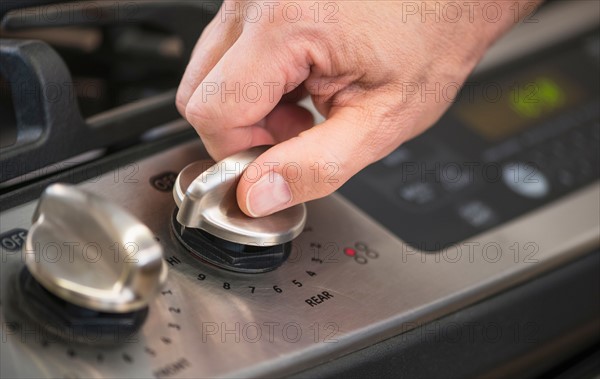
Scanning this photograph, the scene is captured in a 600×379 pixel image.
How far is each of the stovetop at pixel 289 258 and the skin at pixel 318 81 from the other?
5 cm

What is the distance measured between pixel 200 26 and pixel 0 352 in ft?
1.32

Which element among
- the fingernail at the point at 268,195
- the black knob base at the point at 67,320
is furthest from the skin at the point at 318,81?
the black knob base at the point at 67,320

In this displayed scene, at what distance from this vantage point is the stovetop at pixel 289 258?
428 millimetres

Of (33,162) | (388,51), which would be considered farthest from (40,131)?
(388,51)

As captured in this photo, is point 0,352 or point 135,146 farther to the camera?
point 135,146

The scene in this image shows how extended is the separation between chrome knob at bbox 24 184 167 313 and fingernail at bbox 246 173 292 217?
0.08 metres

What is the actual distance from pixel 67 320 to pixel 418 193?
13.3 inches

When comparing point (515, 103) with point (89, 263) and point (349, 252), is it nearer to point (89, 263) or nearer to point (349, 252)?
point (349, 252)

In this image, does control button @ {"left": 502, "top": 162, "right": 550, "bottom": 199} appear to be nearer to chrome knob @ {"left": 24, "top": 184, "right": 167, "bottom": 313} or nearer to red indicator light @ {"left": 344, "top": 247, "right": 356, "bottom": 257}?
red indicator light @ {"left": 344, "top": 247, "right": 356, "bottom": 257}

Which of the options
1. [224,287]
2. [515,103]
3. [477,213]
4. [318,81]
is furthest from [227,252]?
[515,103]

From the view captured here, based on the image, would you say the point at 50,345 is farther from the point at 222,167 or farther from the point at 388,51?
the point at 388,51

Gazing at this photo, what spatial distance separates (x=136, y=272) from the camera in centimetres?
39

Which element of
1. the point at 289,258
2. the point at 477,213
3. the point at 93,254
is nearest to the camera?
the point at 93,254

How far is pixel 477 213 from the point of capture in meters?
0.65
